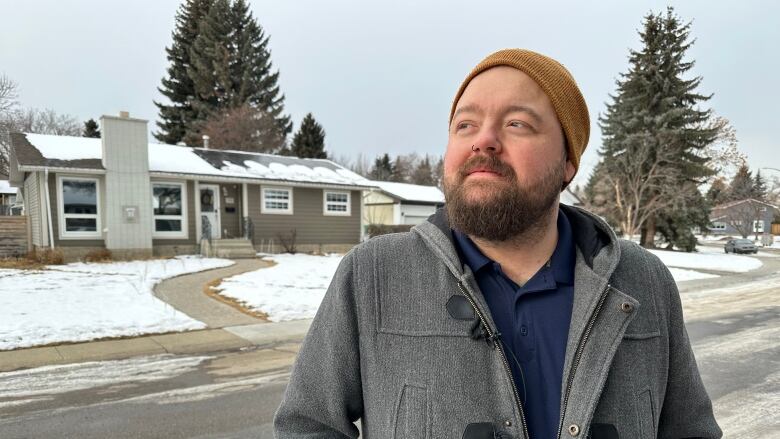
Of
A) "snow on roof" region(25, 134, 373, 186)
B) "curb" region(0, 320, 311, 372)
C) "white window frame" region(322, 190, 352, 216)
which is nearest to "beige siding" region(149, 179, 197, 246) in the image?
"snow on roof" region(25, 134, 373, 186)

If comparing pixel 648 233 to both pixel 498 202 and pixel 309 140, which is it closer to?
pixel 309 140

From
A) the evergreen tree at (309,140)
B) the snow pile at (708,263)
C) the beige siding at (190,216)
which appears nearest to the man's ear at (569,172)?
the beige siding at (190,216)

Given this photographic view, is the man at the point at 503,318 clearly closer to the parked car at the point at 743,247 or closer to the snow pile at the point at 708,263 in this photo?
the snow pile at the point at 708,263

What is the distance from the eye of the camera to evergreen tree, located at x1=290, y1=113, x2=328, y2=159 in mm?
38938

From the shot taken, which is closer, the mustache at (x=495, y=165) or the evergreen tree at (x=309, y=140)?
the mustache at (x=495, y=165)

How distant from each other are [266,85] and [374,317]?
41360 mm

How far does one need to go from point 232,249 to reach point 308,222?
3.74 meters

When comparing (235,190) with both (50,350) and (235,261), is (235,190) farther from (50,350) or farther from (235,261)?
(50,350)

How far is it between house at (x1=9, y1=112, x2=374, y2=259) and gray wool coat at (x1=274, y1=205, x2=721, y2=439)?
15.4 metres

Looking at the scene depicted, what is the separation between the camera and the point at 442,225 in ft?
4.77

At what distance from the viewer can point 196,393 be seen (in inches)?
184

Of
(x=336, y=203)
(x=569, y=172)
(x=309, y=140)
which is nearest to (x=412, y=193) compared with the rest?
(x=309, y=140)

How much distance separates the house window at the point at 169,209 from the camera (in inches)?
617

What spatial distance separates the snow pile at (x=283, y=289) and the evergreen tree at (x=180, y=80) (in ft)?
94.7
